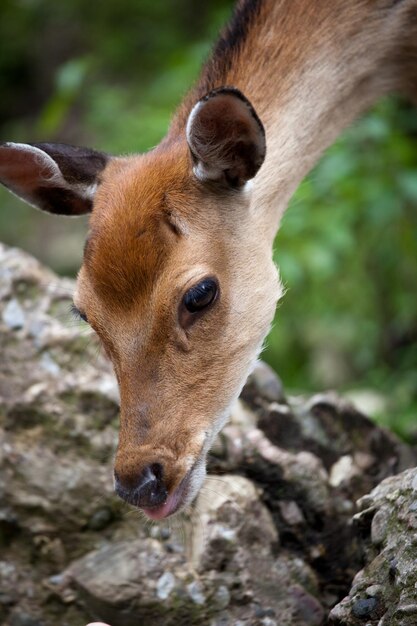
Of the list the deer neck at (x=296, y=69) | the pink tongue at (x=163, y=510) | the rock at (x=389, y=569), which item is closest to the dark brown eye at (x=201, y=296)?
the deer neck at (x=296, y=69)

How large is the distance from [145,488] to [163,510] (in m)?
0.13

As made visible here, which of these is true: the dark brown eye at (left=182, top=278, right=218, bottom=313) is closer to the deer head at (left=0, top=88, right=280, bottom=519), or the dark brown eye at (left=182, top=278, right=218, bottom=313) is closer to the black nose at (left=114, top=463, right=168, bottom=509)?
the deer head at (left=0, top=88, right=280, bottom=519)

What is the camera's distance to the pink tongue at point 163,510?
3.61m

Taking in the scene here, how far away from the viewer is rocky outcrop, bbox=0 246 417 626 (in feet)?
12.4

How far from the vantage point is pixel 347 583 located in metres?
3.91

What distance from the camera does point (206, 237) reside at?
3.99 m

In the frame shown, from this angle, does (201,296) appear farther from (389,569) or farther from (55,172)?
(389,569)

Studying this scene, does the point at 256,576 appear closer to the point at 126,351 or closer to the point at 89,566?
the point at 89,566

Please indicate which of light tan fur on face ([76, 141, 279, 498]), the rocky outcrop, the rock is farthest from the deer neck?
the rock

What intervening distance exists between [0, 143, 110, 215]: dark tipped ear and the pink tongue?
1.43 meters

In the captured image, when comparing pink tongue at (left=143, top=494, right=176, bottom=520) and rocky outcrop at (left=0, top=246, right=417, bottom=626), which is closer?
pink tongue at (left=143, top=494, right=176, bottom=520)

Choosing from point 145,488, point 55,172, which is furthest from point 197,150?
point 145,488

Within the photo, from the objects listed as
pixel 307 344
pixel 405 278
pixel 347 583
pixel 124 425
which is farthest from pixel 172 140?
pixel 307 344

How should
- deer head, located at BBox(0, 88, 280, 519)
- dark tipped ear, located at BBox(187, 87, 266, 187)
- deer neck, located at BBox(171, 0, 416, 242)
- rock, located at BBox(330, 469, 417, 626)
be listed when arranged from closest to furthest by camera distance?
rock, located at BBox(330, 469, 417, 626) < deer head, located at BBox(0, 88, 280, 519) < dark tipped ear, located at BBox(187, 87, 266, 187) < deer neck, located at BBox(171, 0, 416, 242)
